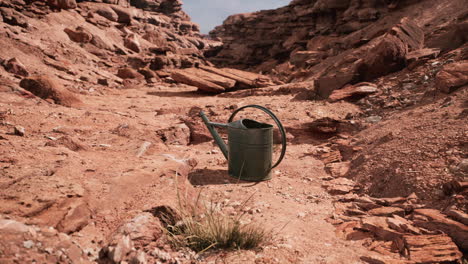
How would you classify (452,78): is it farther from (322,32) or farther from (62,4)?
(62,4)

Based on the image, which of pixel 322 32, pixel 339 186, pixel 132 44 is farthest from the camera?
pixel 322 32

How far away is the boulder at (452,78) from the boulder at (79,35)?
13.2 metres

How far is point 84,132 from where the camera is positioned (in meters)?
4.32

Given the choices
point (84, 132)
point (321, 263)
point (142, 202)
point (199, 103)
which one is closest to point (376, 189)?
point (321, 263)

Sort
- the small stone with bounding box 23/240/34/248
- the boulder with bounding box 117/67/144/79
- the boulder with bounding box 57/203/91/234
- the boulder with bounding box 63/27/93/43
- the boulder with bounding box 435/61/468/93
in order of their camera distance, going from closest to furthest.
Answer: the small stone with bounding box 23/240/34/248, the boulder with bounding box 57/203/91/234, the boulder with bounding box 435/61/468/93, the boulder with bounding box 117/67/144/79, the boulder with bounding box 63/27/93/43

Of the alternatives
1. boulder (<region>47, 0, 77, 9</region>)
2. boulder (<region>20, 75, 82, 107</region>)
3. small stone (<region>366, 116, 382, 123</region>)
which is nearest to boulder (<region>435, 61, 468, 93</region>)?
small stone (<region>366, 116, 382, 123</region>)

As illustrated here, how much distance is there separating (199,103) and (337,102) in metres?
3.70

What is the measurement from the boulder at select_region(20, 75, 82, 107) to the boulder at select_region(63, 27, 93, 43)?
7.67 m

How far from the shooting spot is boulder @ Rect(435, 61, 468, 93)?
4876 millimetres

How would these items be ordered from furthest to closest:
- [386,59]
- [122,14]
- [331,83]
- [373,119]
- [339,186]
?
1. [122,14]
2. [331,83]
3. [386,59]
4. [373,119]
5. [339,186]

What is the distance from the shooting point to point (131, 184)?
7.91 feet

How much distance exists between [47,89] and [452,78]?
7353mm

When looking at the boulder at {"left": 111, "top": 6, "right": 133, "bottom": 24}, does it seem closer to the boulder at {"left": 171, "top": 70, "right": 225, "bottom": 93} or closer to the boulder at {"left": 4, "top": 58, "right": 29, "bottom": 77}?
the boulder at {"left": 171, "top": 70, "right": 225, "bottom": 93}

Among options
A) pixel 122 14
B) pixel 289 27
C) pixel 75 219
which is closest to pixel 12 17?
pixel 122 14
